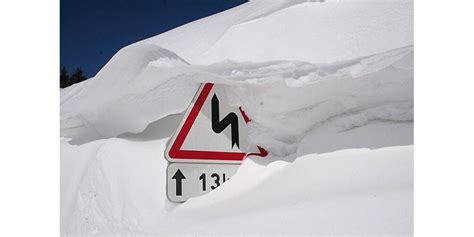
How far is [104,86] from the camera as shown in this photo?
1.23m

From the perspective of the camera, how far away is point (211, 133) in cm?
106

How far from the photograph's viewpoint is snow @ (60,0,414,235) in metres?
0.85

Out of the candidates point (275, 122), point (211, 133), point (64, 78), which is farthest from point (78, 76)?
point (275, 122)

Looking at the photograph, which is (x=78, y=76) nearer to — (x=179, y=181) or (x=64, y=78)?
(x=64, y=78)

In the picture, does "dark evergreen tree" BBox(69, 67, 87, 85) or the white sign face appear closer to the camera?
the white sign face

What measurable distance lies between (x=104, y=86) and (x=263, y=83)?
454mm

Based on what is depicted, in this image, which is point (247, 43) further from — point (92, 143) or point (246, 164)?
point (92, 143)

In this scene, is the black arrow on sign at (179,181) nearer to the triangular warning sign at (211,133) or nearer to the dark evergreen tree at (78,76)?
the triangular warning sign at (211,133)

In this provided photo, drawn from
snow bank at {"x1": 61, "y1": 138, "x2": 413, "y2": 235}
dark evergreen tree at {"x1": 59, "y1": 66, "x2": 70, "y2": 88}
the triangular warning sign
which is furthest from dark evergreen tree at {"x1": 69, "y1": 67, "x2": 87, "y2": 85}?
the triangular warning sign

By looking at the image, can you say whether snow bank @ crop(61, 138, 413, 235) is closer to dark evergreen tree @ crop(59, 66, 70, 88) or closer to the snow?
the snow

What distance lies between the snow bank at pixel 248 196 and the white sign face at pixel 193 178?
2cm

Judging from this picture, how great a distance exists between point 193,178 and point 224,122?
0.14m
